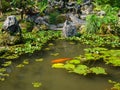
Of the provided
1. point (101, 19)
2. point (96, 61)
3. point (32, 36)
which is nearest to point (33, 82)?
point (96, 61)

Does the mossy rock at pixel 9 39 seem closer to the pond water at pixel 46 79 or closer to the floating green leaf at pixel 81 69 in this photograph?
the pond water at pixel 46 79

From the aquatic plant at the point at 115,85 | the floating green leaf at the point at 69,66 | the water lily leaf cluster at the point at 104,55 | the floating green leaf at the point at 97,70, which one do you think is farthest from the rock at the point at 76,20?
the aquatic plant at the point at 115,85

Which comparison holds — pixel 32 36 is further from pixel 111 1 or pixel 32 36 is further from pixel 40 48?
pixel 111 1

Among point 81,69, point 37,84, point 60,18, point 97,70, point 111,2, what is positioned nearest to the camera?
point 37,84

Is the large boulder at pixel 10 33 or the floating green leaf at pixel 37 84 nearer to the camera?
the floating green leaf at pixel 37 84

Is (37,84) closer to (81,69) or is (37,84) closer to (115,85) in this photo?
(81,69)

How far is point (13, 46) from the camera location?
664 inches

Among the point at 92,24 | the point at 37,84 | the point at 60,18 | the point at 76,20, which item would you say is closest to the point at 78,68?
the point at 37,84

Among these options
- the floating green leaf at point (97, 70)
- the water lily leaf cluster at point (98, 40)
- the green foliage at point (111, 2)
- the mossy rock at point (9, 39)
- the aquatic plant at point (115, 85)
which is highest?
the green foliage at point (111, 2)

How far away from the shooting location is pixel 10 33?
17453 millimetres

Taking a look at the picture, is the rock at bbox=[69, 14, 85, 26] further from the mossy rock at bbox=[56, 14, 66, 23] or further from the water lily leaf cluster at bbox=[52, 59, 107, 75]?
the water lily leaf cluster at bbox=[52, 59, 107, 75]

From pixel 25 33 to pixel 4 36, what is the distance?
299cm

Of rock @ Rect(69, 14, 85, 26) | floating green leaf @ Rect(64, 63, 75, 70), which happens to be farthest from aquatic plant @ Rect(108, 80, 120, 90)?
rock @ Rect(69, 14, 85, 26)

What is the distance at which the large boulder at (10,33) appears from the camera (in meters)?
17.0
